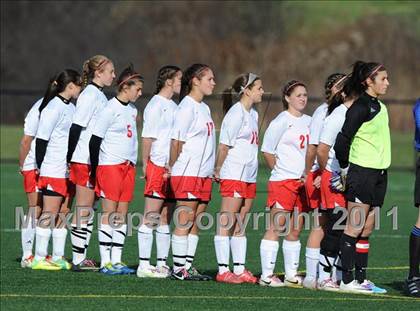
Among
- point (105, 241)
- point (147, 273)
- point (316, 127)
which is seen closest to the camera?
point (316, 127)

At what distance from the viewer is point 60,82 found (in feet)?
40.7

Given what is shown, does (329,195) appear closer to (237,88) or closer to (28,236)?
(237,88)

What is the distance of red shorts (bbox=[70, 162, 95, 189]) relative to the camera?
12.0m

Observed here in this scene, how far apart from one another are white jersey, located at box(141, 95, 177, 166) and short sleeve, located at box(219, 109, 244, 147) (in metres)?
0.78

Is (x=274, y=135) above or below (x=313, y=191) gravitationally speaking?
above

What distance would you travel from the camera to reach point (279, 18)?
48.1 m

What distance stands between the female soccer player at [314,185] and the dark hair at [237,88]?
77 cm

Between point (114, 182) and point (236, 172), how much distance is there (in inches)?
51.6

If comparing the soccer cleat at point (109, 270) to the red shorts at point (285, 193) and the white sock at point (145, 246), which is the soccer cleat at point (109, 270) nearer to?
the white sock at point (145, 246)

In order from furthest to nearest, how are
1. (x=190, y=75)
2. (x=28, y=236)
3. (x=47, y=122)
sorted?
(x=28, y=236)
(x=47, y=122)
(x=190, y=75)

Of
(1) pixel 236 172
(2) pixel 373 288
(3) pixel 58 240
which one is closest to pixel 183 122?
(1) pixel 236 172

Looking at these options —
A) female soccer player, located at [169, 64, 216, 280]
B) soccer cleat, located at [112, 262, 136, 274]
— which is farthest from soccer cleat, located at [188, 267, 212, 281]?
soccer cleat, located at [112, 262, 136, 274]

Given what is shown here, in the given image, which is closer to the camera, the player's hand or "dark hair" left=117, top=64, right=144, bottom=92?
the player's hand

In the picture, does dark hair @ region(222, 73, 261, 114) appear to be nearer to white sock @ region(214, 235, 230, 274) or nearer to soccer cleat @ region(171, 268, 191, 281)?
white sock @ region(214, 235, 230, 274)
